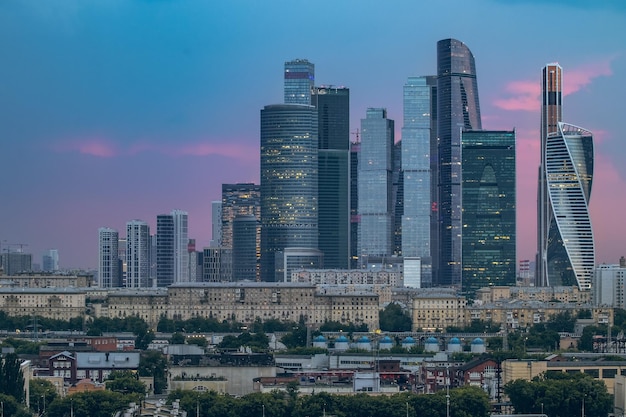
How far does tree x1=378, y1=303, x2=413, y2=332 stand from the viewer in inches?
6245

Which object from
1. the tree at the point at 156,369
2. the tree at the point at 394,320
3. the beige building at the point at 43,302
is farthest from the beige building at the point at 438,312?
the tree at the point at 156,369

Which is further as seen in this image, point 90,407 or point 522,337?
point 522,337

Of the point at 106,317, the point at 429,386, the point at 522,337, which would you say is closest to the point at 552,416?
the point at 429,386

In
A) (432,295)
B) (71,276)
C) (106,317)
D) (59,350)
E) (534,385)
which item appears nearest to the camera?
(534,385)

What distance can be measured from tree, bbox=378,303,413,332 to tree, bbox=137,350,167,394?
6487 cm

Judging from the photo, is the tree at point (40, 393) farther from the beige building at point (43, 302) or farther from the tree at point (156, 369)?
the beige building at point (43, 302)

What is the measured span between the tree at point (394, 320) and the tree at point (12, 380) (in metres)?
80.4

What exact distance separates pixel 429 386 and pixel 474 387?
210 inches

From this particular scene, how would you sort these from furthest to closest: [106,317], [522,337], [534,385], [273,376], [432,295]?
[432,295], [106,317], [522,337], [273,376], [534,385]

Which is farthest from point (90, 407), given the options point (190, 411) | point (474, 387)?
point (474, 387)

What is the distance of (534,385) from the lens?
269ft

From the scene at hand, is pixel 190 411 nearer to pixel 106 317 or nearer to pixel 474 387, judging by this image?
pixel 474 387

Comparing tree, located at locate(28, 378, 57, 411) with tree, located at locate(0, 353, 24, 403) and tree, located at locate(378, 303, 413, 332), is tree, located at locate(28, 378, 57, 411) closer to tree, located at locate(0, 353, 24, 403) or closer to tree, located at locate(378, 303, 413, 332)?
tree, located at locate(0, 353, 24, 403)

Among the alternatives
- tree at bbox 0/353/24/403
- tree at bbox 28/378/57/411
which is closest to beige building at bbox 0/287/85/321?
tree at bbox 28/378/57/411
